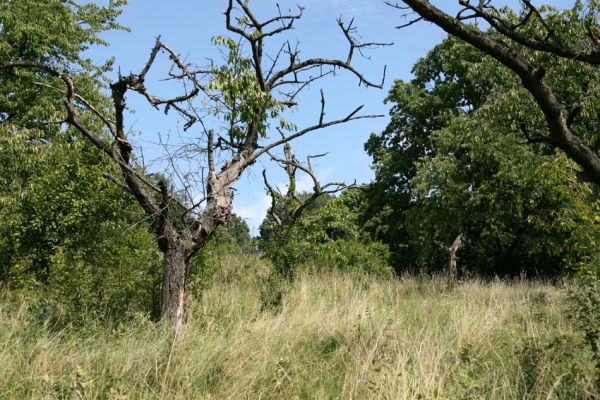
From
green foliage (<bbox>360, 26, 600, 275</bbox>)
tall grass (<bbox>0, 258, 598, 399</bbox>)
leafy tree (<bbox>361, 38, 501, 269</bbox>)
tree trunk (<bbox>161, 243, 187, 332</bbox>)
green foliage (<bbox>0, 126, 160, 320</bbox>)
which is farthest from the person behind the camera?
leafy tree (<bbox>361, 38, 501, 269</bbox>)

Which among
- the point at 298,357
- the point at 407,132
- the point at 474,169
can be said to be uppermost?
the point at 407,132

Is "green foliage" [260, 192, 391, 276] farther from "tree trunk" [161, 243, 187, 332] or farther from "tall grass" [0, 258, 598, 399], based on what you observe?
"tree trunk" [161, 243, 187, 332]

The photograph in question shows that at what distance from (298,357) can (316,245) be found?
790cm

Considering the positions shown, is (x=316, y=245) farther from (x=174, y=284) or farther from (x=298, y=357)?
(x=298, y=357)

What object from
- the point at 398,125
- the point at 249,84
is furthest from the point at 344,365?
the point at 398,125

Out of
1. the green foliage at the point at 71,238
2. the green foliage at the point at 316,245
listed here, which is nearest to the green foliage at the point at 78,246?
the green foliage at the point at 71,238

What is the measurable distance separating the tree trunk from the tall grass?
8.3 inches

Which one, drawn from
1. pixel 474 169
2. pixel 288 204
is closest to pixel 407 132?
pixel 474 169

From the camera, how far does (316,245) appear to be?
1329 cm

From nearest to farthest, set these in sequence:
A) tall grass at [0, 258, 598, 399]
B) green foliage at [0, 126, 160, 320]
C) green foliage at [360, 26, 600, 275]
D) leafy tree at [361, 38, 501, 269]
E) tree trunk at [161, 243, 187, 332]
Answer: tall grass at [0, 258, 598, 399]
tree trunk at [161, 243, 187, 332]
green foliage at [0, 126, 160, 320]
green foliage at [360, 26, 600, 275]
leafy tree at [361, 38, 501, 269]

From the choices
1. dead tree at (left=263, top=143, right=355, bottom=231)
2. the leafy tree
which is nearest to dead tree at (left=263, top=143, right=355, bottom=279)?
dead tree at (left=263, top=143, right=355, bottom=231)

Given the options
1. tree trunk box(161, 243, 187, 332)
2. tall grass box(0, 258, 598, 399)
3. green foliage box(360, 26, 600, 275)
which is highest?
green foliage box(360, 26, 600, 275)

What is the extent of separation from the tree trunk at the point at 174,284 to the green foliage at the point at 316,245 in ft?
15.0

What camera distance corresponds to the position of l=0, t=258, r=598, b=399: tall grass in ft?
14.0
